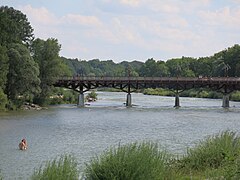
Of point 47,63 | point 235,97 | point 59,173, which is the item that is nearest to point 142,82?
point 47,63

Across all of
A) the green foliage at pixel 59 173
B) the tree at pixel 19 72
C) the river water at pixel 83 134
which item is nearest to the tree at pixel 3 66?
the tree at pixel 19 72

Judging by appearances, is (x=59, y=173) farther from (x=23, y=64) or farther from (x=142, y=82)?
(x=142, y=82)

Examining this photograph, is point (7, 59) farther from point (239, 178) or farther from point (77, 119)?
point (239, 178)

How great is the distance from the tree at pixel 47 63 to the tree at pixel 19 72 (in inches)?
352

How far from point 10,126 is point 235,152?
34.0 meters

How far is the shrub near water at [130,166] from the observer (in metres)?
14.9

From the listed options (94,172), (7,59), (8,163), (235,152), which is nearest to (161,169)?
(94,172)

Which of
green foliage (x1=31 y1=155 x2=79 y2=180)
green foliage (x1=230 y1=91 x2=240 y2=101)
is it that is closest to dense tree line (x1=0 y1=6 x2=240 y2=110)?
green foliage (x1=230 y1=91 x2=240 y2=101)

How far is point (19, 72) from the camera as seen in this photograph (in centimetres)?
7356

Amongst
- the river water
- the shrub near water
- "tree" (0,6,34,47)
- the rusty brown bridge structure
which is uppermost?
"tree" (0,6,34,47)

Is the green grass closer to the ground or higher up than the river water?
higher up

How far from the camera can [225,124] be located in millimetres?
55750

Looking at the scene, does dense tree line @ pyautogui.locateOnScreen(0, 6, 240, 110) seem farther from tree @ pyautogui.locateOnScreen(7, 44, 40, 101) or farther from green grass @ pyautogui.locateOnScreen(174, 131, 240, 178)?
green grass @ pyautogui.locateOnScreen(174, 131, 240, 178)

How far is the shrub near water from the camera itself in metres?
14.9
